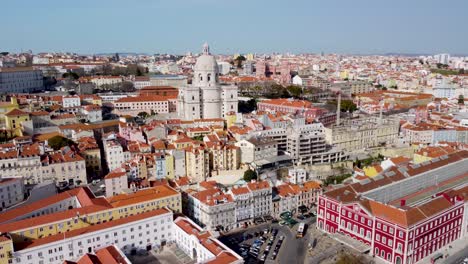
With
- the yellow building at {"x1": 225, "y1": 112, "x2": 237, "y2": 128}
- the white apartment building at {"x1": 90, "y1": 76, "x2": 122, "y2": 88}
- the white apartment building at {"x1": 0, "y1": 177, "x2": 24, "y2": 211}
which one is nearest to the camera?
the white apartment building at {"x1": 0, "y1": 177, "x2": 24, "y2": 211}

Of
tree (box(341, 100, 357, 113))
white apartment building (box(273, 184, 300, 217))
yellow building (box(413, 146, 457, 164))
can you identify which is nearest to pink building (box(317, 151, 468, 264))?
white apartment building (box(273, 184, 300, 217))

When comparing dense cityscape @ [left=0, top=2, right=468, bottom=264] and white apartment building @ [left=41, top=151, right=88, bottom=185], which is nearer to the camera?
dense cityscape @ [left=0, top=2, right=468, bottom=264]

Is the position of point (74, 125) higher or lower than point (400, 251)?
higher

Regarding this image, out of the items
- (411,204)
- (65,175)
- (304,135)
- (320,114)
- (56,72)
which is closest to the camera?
(411,204)

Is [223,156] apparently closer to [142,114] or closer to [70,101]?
[142,114]

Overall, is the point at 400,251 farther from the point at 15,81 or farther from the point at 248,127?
the point at 15,81

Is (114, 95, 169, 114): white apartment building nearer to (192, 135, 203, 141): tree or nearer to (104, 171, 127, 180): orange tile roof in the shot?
(192, 135, 203, 141): tree

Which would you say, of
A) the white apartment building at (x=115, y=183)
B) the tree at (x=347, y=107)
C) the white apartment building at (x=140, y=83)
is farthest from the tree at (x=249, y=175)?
the white apartment building at (x=140, y=83)

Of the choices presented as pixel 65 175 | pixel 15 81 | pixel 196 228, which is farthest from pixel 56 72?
pixel 196 228
